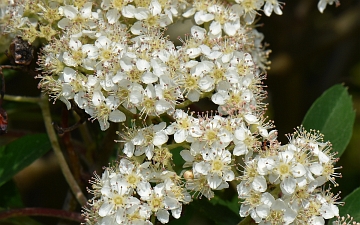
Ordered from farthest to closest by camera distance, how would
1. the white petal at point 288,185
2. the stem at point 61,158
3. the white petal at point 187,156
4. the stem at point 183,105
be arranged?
the stem at point 61,158, the stem at point 183,105, the white petal at point 187,156, the white petal at point 288,185

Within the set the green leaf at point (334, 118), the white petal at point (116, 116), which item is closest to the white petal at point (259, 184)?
the white petal at point (116, 116)

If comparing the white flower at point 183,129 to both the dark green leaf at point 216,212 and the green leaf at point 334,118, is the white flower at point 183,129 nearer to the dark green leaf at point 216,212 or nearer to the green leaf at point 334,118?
the dark green leaf at point 216,212

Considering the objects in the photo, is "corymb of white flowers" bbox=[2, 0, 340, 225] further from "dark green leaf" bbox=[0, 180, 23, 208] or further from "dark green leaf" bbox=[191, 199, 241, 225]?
"dark green leaf" bbox=[0, 180, 23, 208]

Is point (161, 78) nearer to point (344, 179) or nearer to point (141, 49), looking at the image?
point (141, 49)

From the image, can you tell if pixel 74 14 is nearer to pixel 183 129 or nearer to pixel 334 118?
pixel 183 129

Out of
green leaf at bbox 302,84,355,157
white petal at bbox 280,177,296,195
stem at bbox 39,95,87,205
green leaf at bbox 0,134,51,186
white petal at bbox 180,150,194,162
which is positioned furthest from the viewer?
green leaf at bbox 302,84,355,157

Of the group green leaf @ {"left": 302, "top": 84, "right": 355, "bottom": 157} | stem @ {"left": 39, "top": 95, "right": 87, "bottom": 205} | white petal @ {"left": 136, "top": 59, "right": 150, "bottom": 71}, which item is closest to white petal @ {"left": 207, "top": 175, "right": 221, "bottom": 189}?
white petal @ {"left": 136, "top": 59, "right": 150, "bottom": 71}
